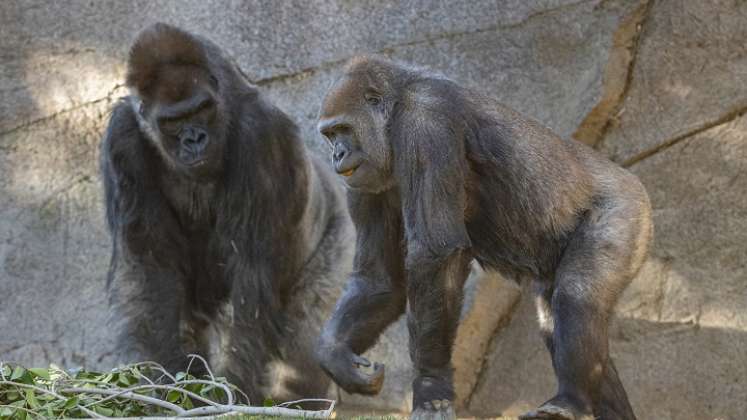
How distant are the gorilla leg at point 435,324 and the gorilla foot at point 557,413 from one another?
0.30 metres

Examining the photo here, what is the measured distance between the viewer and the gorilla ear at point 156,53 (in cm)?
498

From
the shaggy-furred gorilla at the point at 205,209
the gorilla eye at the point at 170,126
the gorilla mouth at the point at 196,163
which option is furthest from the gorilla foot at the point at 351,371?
the gorilla eye at the point at 170,126

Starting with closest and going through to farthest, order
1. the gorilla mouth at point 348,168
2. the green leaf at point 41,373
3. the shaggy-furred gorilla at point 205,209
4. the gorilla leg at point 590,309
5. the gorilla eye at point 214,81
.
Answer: the gorilla leg at point 590,309 < the gorilla mouth at point 348,168 < the green leaf at point 41,373 < the shaggy-furred gorilla at point 205,209 < the gorilla eye at point 214,81

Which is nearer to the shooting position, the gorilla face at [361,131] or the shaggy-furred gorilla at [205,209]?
the gorilla face at [361,131]

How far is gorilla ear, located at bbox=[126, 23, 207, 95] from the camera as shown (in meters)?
4.98

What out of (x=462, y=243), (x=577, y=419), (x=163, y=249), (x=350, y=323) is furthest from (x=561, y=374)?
(x=163, y=249)

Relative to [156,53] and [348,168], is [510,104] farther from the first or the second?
[348,168]

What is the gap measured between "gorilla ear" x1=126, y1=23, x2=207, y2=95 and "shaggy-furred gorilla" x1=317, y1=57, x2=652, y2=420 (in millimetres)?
1274

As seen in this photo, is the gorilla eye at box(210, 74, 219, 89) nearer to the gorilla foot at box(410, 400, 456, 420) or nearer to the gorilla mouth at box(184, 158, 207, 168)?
the gorilla mouth at box(184, 158, 207, 168)

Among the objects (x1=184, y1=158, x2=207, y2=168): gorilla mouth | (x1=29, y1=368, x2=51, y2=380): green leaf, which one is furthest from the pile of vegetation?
(x1=184, y1=158, x2=207, y2=168): gorilla mouth

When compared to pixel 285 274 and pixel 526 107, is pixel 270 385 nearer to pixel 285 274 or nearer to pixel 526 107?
pixel 285 274

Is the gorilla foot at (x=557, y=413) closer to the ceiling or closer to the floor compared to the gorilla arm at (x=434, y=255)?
closer to the floor

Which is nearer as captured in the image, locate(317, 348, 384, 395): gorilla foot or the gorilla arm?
the gorilla arm

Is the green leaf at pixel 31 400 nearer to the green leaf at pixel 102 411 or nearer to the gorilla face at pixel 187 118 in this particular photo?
the green leaf at pixel 102 411
